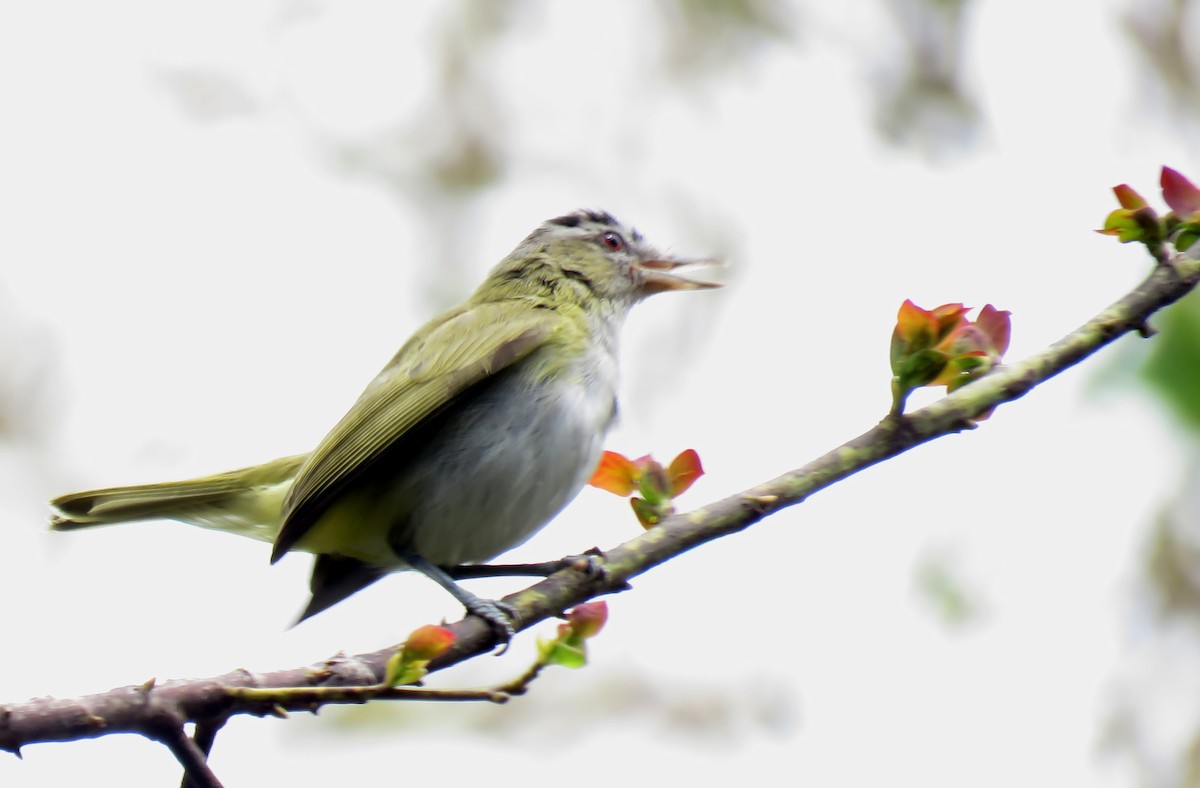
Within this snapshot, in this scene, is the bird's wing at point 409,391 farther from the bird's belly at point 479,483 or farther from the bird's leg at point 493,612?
the bird's leg at point 493,612

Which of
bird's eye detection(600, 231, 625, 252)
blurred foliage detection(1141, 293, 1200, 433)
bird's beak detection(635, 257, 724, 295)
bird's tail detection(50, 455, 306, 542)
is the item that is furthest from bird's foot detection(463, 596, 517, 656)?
blurred foliage detection(1141, 293, 1200, 433)

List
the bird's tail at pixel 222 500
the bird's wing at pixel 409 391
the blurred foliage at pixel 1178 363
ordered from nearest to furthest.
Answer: the bird's wing at pixel 409 391 < the bird's tail at pixel 222 500 < the blurred foliage at pixel 1178 363

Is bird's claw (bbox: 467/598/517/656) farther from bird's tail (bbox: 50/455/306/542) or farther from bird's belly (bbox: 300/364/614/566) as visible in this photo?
bird's tail (bbox: 50/455/306/542)

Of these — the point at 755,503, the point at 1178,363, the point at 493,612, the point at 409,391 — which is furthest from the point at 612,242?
the point at 755,503

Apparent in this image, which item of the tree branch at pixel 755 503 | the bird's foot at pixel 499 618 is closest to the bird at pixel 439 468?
the bird's foot at pixel 499 618

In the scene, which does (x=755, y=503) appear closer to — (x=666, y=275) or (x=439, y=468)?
(x=439, y=468)

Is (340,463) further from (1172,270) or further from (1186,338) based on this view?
(1186,338)

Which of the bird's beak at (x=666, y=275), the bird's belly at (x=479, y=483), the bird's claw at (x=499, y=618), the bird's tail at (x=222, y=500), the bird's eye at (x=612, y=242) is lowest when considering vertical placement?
the bird's claw at (x=499, y=618)
